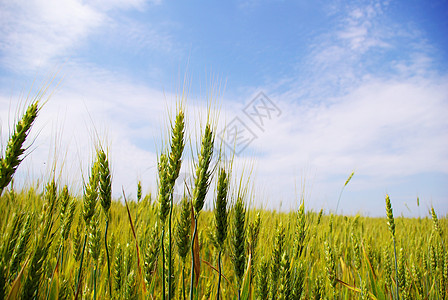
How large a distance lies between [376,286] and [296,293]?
157 cm

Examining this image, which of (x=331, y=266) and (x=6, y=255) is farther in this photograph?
(x=331, y=266)

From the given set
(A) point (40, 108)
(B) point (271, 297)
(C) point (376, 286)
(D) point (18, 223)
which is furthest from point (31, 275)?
(C) point (376, 286)

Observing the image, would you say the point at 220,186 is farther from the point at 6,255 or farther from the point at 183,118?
the point at 6,255

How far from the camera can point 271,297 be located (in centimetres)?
160

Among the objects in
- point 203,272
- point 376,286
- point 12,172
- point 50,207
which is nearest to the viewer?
point 12,172

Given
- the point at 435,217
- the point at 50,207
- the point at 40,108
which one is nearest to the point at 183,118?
the point at 40,108

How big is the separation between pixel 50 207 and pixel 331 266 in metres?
2.09

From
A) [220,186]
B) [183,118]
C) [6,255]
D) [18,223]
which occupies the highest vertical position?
[183,118]

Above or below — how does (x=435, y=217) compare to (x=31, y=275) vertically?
above

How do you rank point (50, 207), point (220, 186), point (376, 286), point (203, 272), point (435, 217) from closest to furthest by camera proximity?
1. point (220, 186)
2. point (50, 207)
3. point (376, 286)
4. point (203, 272)
5. point (435, 217)

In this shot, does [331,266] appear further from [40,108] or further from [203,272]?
[40,108]

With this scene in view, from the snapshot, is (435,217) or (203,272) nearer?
(203,272)

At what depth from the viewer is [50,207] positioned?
6.19 ft

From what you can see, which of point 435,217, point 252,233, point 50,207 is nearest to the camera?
point 50,207
